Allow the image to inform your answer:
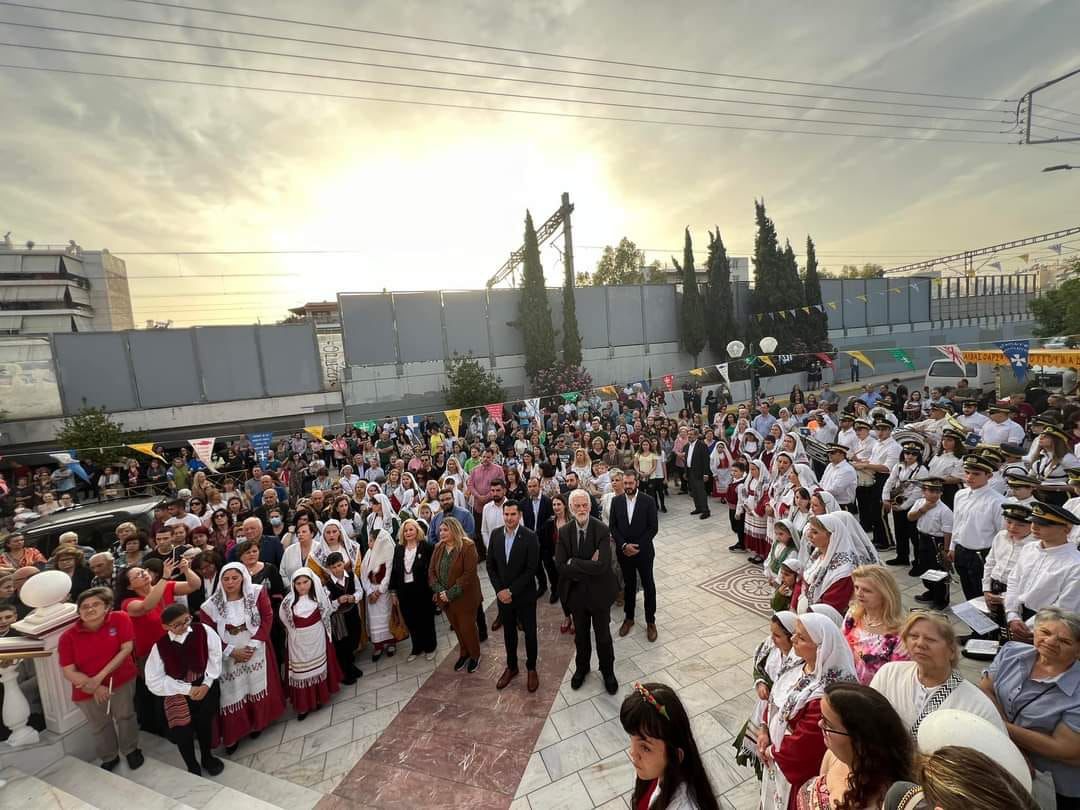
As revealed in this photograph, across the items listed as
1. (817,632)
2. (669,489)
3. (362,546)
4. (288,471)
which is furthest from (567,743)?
(288,471)

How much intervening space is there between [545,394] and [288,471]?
12705 mm

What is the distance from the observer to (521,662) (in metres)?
5.34

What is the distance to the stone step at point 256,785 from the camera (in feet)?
12.2

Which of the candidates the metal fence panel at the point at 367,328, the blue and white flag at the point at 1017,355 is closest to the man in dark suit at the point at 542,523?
the blue and white flag at the point at 1017,355

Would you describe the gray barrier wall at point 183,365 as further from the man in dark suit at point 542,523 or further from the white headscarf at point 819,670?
the white headscarf at point 819,670

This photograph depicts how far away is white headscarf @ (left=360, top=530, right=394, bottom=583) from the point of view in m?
5.58

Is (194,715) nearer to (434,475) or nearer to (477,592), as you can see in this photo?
(477,592)

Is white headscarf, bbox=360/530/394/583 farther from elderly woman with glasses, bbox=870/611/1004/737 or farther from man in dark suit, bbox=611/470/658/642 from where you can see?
elderly woman with glasses, bbox=870/611/1004/737

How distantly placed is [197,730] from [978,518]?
743cm

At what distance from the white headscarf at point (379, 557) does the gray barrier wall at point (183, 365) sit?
55.6ft

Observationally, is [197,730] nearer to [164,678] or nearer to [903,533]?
[164,678]

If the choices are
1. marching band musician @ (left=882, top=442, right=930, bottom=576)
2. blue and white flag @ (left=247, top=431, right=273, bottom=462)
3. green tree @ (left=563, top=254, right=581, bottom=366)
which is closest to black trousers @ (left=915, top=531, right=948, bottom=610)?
marching band musician @ (left=882, top=442, right=930, bottom=576)

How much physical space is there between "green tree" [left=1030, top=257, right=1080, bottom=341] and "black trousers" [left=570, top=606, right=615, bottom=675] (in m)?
24.8

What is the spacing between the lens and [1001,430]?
7797 millimetres
